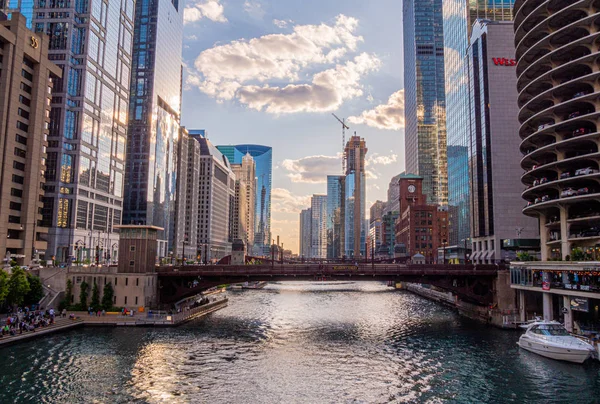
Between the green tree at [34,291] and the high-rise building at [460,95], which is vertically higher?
the high-rise building at [460,95]

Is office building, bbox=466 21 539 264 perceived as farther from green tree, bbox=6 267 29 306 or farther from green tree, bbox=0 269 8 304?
green tree, bbox=0 269 8 304

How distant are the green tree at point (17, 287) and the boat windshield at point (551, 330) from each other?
7007 centimetres

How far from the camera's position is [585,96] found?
63750 mm

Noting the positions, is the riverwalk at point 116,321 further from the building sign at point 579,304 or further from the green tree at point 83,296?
the building sign at point 579,304

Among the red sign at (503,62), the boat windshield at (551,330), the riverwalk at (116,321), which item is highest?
the red sign at (503,62)

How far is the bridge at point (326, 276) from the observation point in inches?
3098

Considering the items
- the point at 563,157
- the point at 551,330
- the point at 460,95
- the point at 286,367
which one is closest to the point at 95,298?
the point at 286,367

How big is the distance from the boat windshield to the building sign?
895 cm

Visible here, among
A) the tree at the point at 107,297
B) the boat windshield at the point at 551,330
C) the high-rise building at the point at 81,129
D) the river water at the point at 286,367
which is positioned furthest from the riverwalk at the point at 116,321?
the high-rise building at the point at 81,129

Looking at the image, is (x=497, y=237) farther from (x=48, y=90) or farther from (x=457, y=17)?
(x=48, y=90)

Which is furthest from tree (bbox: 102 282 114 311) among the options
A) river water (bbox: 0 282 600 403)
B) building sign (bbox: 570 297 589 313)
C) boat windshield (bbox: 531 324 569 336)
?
building sign (bbox: 570 297 589 313)

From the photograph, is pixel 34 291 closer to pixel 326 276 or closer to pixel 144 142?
pixel 326 276

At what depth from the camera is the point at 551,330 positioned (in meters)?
52.5

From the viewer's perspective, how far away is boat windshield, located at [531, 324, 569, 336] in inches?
2055
